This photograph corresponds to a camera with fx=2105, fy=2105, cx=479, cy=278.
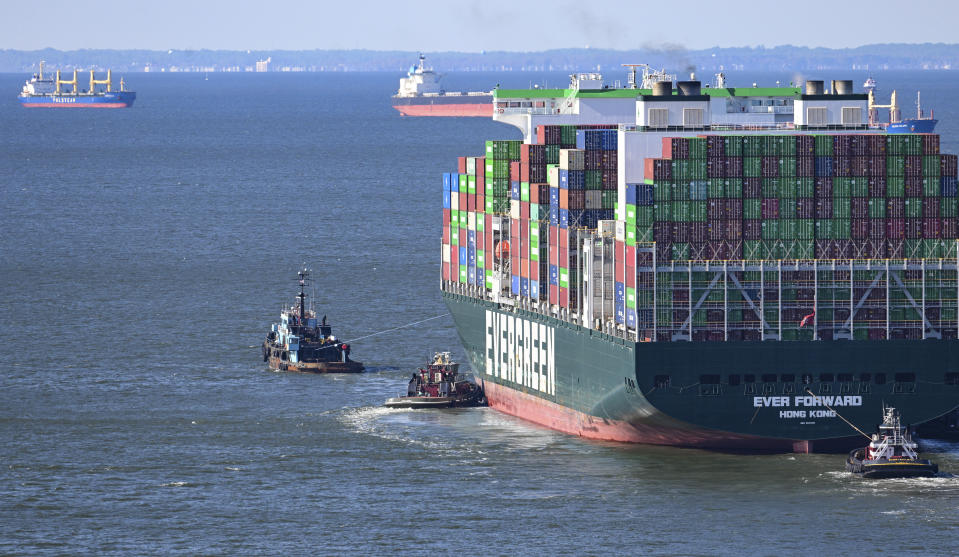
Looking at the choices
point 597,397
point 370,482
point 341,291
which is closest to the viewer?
point 370,482

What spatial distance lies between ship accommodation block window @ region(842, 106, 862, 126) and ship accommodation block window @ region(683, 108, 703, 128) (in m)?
6.06

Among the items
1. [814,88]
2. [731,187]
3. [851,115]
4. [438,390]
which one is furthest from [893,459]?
[438,390]

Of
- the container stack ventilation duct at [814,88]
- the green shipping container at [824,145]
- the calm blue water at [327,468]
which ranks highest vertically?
the container stack ventilation duct at [814,88]

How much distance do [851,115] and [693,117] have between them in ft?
22.2

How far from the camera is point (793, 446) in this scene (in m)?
76.4

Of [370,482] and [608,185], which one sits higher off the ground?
[608,185]

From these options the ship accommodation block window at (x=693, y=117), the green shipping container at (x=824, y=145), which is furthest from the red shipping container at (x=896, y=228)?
the ship accommodation block window at (x=693, y=117)

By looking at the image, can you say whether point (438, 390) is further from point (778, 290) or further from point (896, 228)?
point (896, 228)

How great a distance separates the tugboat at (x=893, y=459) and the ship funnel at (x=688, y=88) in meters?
17.5

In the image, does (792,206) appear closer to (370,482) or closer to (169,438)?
(370,482)

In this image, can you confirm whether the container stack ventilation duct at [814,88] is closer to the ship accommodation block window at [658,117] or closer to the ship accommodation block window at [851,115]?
the ship accommodation block window at [851,115]

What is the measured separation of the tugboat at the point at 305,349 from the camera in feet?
315

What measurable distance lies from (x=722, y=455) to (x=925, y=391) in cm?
771

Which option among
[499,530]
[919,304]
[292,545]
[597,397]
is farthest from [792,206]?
[292,545]
